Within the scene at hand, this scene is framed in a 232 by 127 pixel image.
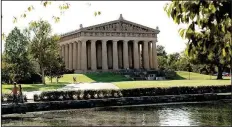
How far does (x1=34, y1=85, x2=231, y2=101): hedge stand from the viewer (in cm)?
2945

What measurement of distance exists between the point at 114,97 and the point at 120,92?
79 centimetres

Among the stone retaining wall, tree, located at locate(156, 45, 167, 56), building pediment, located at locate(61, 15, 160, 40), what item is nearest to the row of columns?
building pediment, located at locate(61, 15, 160, 40)

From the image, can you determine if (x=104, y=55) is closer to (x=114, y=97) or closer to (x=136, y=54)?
(x=136, y=54)

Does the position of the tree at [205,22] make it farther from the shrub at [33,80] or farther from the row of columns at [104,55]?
the row of columns at [104,55]

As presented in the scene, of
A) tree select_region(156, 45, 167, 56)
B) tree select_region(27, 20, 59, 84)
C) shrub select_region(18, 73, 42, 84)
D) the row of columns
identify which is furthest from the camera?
tree select_region(156, 45, 167, 56)

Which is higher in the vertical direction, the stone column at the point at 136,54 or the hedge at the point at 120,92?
the stone column at the point at 136,54

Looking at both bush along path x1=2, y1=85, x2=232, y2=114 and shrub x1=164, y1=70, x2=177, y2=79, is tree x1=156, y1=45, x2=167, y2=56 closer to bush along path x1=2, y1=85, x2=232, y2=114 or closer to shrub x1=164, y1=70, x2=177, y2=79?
shrub x1=164, y1=70, x2=177, y2=79

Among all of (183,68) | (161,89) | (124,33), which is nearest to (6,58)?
(161,89)

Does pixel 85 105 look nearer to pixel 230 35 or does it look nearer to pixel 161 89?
pixel 161 89

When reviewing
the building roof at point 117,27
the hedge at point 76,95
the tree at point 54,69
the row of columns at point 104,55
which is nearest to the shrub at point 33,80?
the tree at point 54,69

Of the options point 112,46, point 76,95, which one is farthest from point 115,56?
point 76,95

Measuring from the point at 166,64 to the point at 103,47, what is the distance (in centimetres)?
3814

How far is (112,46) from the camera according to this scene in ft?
322

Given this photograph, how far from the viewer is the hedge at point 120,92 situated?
96.6 feet
